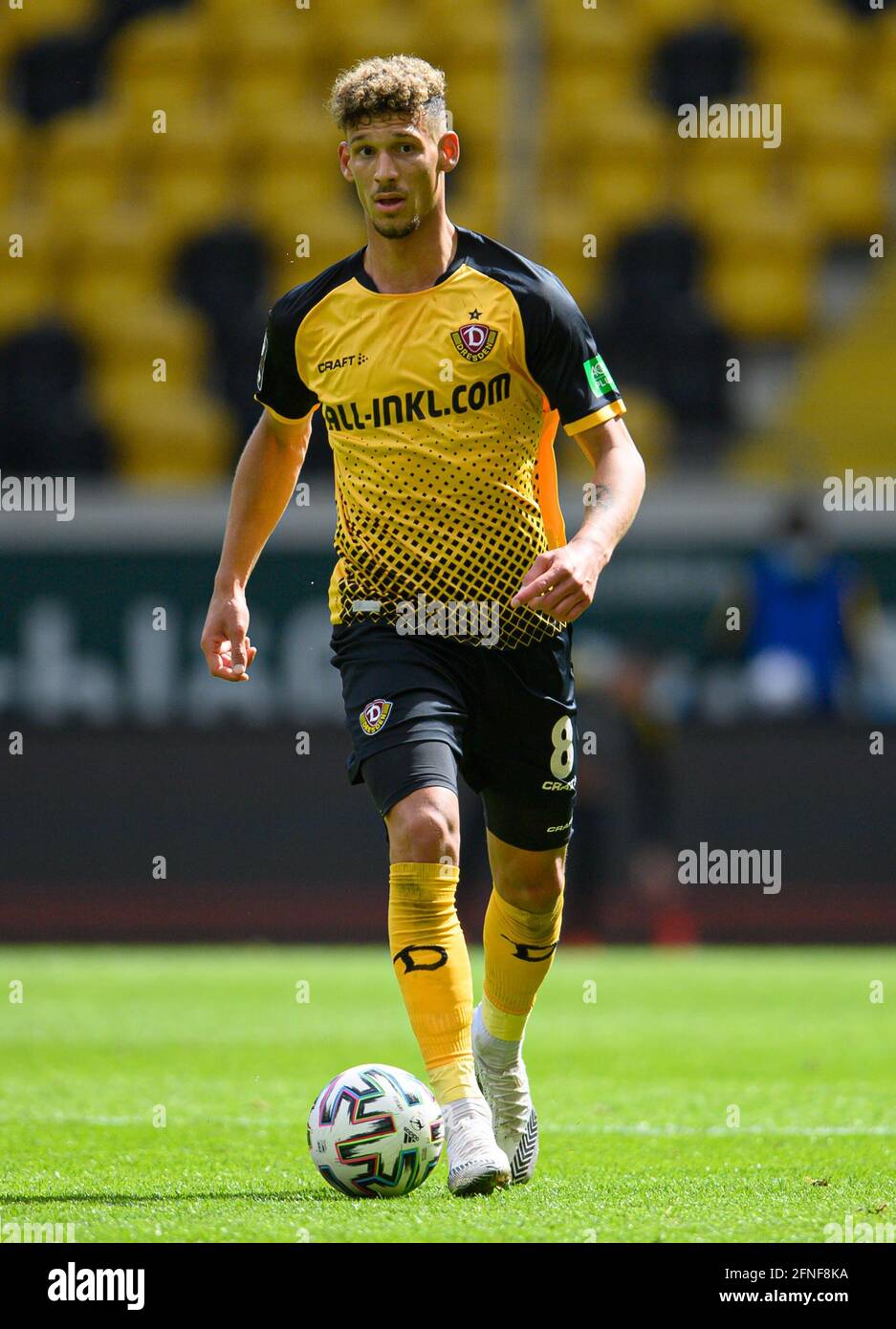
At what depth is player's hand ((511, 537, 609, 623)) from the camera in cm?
422

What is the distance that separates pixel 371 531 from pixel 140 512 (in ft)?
35.3

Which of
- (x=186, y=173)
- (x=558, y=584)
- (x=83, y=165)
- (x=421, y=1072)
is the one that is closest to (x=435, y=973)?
(x=558, y=584)

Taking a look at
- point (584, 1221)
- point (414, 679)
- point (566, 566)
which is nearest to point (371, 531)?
point (414, 679)

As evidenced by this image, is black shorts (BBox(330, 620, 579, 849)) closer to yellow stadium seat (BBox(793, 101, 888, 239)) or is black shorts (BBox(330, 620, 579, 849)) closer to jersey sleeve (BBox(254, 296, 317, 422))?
jersey sleeve (BBox(254, 296, 317, 422))

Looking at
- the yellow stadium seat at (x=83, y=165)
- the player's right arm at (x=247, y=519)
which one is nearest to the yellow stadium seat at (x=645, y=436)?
the yellow stadium seat at (x=83, y=165)

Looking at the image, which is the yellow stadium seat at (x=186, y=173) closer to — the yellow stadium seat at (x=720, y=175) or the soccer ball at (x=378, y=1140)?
the yellow stadium seat at (x=720, y=175)

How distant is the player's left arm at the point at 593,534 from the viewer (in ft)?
13.9

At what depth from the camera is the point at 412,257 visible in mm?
4812

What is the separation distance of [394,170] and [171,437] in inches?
523

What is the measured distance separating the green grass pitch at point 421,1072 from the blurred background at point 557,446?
4.82 ft

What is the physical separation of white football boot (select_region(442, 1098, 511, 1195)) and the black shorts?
677mm

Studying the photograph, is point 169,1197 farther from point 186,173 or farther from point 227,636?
point 186,173

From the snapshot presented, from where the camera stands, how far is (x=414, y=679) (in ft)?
15.1

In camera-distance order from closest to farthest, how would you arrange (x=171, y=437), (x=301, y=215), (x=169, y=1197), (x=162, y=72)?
(x=169, y=1197) → (x=171, y=437) → (x=301, y=215) → (x=162, y=72)
